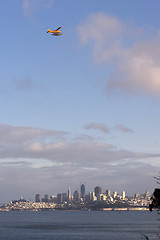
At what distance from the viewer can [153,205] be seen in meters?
63.9

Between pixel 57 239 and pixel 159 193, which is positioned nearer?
pixel 159 193

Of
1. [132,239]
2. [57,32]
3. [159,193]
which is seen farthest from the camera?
[132,239]

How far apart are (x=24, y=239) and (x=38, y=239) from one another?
534cm

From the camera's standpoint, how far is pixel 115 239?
166500mm

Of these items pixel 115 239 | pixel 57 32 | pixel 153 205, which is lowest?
pixel 115 239

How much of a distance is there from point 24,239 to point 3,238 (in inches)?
404

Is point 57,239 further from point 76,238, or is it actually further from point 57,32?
point 57,32

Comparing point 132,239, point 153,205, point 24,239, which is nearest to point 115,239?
point 132,239

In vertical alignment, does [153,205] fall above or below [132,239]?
above

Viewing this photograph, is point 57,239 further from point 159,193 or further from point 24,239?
point 159,193

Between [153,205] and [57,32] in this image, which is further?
[57,32]

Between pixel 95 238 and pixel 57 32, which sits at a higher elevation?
pixel 57 32

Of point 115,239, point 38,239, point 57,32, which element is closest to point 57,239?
point 38,239

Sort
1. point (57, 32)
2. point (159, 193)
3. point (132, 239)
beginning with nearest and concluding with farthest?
1. point (159, 193)
2. point (57, 32)
3. point (132, 239)
